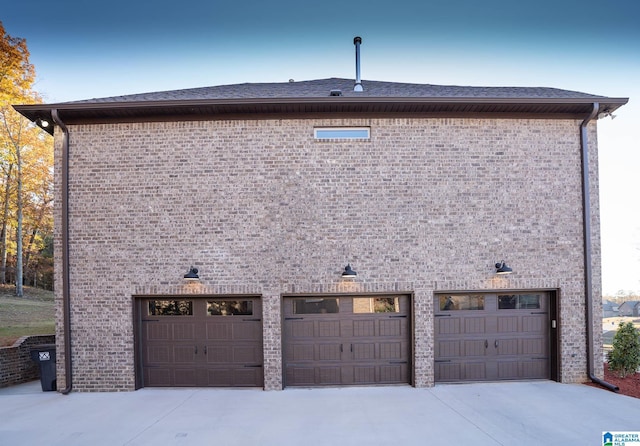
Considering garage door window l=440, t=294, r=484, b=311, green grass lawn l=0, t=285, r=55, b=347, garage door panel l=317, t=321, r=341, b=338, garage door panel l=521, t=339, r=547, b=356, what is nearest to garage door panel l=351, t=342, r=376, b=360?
garage door panel l=317, t=321, r=341, b=338

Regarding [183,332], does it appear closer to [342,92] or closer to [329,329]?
[329,329]

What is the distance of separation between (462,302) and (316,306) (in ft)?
10.4

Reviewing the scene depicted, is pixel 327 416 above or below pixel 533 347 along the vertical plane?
below

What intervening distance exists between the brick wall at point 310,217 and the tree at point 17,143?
983cm

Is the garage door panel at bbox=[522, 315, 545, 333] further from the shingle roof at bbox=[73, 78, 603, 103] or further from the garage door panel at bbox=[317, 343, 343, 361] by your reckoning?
the shingle roof at bbox=[73, 78, 603, 103]

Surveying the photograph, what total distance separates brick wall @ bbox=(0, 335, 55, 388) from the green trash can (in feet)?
2.37

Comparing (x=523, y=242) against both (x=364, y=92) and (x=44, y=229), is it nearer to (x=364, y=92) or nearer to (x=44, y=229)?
(x=364, y=92)

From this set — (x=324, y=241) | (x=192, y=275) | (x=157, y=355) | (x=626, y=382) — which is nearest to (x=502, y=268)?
(x=626, y=382)

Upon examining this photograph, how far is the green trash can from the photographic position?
23.6 feet

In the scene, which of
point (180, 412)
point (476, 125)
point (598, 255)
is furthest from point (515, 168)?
point (180, 412)

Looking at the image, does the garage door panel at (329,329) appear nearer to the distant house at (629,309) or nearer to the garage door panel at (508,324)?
the garage door panel at (508,324)

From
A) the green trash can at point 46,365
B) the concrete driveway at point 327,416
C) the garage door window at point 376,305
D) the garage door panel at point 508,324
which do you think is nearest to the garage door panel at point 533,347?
the garage door panel at point 508,324

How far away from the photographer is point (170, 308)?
7.32 meters

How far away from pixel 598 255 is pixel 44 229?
25.0 meters
